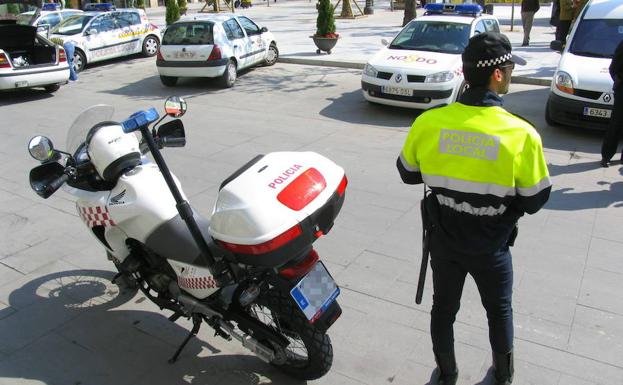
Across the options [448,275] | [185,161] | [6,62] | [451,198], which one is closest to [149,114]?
[451,198]

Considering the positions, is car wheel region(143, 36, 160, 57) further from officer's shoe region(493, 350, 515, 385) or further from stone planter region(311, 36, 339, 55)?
officer's shoe region(493, 350, 515, 385)

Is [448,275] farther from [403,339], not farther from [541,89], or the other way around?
[541,89]

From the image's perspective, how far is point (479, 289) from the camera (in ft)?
9.21

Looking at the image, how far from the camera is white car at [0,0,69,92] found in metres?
10.7

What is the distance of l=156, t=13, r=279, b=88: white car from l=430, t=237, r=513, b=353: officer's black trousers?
9647 millimetres

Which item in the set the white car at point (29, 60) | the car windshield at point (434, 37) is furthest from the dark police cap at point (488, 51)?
the white car at point (29, 60)

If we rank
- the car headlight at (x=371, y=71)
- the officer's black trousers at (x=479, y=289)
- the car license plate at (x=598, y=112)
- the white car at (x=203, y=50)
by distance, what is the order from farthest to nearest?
the white car at (x=203, y=50)
the car headlight at (x=371, y=71)
the car license plate at (x=598, y=112)
the officer's black trousers at (x=479, y=289)

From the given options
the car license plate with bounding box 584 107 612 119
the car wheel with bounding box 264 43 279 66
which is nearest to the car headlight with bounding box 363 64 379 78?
the car license plate with bounding box 584 107 612 119

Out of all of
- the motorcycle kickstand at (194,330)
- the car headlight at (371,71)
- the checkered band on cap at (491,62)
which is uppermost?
the checkered band on cap at (491,62)

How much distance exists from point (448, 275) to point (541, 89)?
9669mm

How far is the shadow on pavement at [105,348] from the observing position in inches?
129

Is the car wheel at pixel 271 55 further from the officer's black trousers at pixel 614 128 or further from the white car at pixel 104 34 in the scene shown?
the officer's black trousers at pixel 614 128

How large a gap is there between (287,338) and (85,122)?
6.26 feet

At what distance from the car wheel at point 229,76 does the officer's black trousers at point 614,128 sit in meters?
7.74
